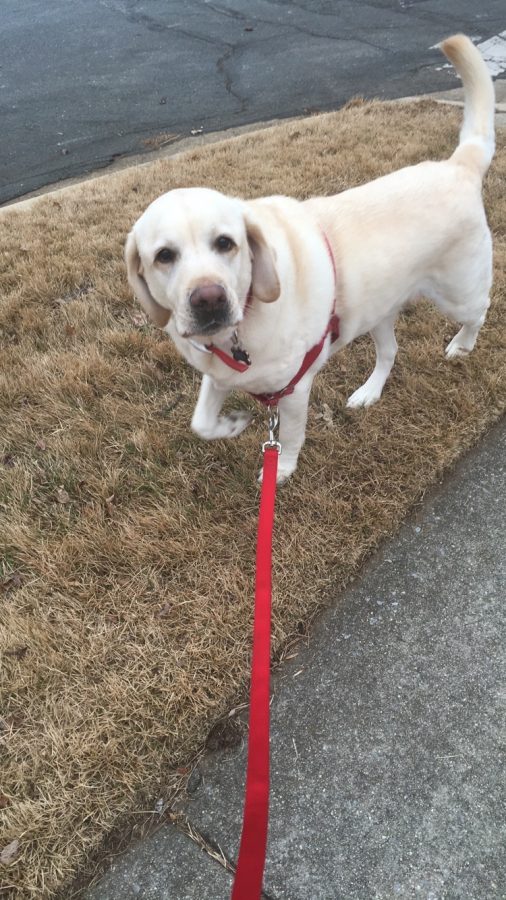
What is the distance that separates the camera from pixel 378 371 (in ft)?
9.75

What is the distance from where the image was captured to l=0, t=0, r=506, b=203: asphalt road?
23.1 feet

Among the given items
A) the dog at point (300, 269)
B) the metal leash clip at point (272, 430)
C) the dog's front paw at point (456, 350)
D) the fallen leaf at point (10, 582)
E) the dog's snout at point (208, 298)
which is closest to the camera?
the dog's snout at point (208, 298)

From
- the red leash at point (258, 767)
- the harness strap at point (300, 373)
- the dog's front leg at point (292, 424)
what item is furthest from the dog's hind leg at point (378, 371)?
the red leash at point (258, 767)

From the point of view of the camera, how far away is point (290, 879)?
1.56 m

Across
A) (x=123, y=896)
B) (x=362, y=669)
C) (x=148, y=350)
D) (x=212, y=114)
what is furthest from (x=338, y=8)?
(x=123, y=896)

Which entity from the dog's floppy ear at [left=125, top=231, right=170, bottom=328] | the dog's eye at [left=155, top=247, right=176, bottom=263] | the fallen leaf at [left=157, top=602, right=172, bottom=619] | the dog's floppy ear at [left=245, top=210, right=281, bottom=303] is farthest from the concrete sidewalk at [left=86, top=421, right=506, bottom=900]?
the dog's eye at [left=155, top=247, right=176, bottom=263]

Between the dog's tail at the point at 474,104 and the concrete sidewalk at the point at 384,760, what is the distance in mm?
1639

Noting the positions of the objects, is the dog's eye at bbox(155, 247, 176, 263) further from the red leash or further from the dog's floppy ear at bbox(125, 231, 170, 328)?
the red leash

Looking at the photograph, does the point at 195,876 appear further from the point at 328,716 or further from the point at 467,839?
the point at 467,839

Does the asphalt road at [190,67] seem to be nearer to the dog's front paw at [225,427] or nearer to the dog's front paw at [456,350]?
the dog's front paw at [225,427]

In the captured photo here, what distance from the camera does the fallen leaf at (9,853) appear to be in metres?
1.59

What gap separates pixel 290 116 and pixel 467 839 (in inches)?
295

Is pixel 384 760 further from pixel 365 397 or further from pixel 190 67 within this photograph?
pixel 190 67

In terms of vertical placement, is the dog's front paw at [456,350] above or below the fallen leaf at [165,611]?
above
